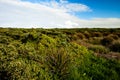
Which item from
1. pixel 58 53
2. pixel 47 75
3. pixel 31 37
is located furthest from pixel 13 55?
pixel 31 37

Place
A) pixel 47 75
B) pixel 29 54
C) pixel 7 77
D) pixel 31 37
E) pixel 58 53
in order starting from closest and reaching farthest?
pixel 7 77 < pixel 47 75 < pixel 29 54 < pixel 58 53 < pixel 31 37

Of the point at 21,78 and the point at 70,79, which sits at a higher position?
the point at 21,78

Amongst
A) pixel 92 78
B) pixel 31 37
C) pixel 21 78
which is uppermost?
pixel 31 37

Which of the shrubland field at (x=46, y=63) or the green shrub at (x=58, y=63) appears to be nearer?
the shrubland field at (x=46, y=63)

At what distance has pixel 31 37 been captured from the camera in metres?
10.1

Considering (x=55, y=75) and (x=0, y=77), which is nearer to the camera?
(x=0, y=77)

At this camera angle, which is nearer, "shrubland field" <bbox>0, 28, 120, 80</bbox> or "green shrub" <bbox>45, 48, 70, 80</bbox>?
"shrubland field" <bbox>0, 28, 120, 80</bbox>

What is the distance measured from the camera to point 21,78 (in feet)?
20.1

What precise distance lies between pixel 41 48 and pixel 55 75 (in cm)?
187

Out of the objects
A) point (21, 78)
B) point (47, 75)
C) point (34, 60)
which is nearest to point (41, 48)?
point (34, 60)

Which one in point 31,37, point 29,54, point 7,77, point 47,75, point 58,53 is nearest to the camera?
point 7,77

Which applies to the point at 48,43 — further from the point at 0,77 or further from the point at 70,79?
the point at 0,77

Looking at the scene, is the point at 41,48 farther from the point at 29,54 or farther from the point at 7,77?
the point at 7,77

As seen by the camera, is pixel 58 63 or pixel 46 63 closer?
pixel 46 63
